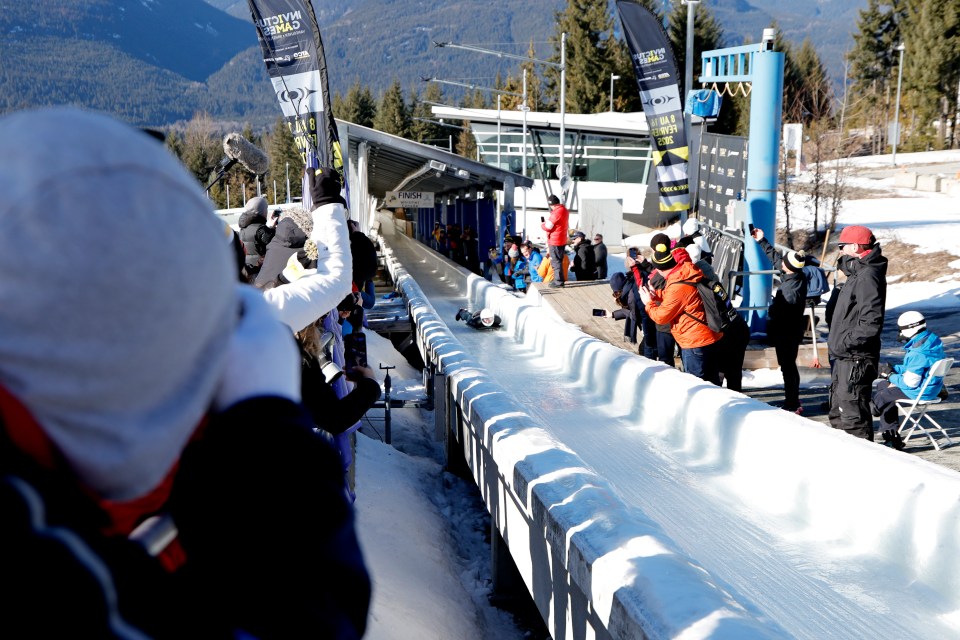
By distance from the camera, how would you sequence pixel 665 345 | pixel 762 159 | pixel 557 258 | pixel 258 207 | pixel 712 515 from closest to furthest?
pixel 712 515 → pixel 258 207 → pixel 665 345 → pixel 762 159 → pixel 557 258

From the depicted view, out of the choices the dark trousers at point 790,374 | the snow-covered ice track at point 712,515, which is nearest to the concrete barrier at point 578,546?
the snow-covered ice track at point 712,515

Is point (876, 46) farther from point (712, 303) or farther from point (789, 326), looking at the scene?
point (712, 303)

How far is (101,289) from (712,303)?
698 centimetres

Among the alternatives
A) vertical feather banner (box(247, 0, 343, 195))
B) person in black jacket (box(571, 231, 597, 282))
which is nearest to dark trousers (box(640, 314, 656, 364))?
vertical feather banner (box(247, 0, 343, 195))

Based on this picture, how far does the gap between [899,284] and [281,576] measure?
788 inches

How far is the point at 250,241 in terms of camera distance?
20.7ft

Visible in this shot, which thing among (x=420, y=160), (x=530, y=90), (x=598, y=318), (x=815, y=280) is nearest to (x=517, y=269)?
(x=420, y=160)

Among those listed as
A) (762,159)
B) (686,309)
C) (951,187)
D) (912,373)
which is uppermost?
(762,159)

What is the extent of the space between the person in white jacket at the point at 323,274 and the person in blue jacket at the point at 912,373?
595 centimetres

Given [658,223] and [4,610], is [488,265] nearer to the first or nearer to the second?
[658,223]

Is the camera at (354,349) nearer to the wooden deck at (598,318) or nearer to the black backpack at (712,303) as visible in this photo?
the black backpack at (712,303)

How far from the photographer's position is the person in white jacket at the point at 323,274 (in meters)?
2.48

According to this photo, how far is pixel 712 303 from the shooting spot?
24.3 feet

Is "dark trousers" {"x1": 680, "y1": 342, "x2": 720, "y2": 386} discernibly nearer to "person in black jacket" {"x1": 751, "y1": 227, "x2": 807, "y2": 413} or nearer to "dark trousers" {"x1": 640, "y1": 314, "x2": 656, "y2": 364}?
"person in black jacket" {"x1": 751, "y1": 227, "x2": 807, "y2": 413}
